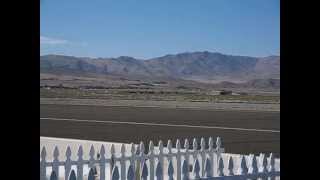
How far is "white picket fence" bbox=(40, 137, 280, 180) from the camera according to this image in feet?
19.9

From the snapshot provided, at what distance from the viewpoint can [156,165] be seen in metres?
6.38

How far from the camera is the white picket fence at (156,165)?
19.9ft

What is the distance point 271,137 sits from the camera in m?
23.7
